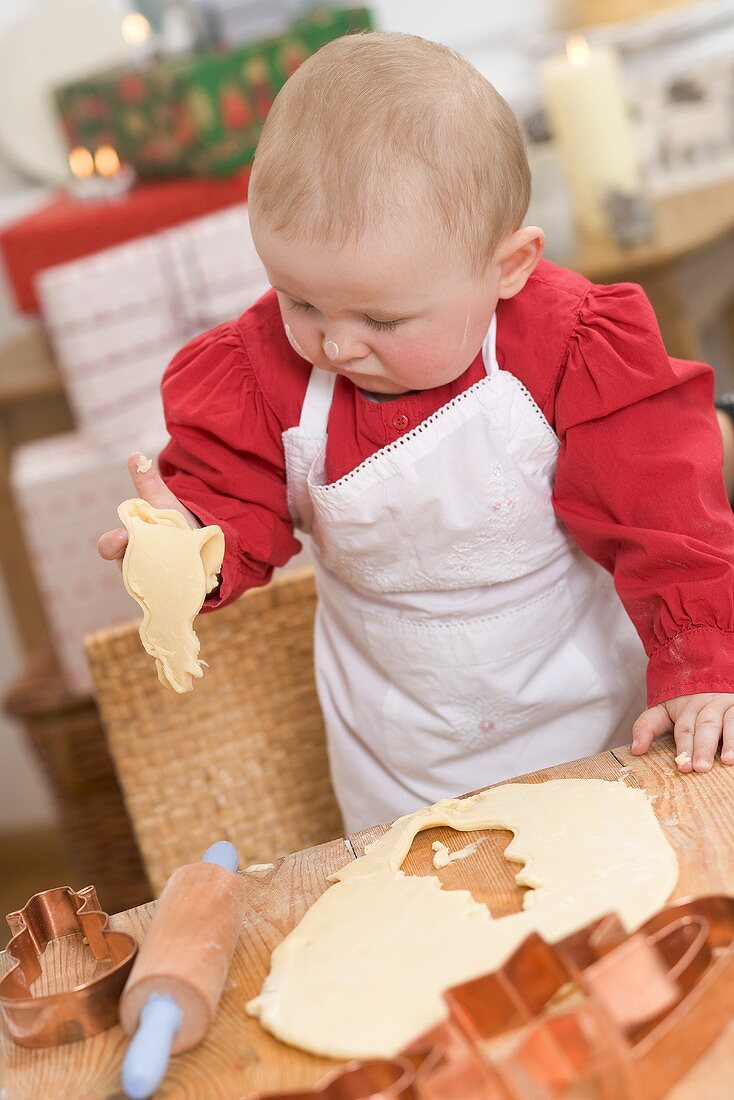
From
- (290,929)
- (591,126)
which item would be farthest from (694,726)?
(591,126)

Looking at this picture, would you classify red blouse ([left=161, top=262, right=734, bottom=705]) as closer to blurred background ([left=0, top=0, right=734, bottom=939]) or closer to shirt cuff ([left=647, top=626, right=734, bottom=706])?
shirt cuff ([left=647, top=626, right=734, bottom=706])

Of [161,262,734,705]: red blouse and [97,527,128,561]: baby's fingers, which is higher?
[97,527,128,561]: baby's fingers

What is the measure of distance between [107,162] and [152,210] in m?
0.19

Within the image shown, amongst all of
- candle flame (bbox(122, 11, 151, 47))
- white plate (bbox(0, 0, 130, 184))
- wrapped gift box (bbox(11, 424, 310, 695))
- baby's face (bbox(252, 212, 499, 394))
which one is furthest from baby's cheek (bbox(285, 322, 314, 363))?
white plate (bbox(0, 0, 130, 184))

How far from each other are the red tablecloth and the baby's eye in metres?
1.14

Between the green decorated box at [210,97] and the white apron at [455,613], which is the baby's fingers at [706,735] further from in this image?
the green decorated box at [210,97]

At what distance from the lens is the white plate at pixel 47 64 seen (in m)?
2.26

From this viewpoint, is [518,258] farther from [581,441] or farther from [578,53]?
[578,53]

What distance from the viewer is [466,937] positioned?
0.64 metres

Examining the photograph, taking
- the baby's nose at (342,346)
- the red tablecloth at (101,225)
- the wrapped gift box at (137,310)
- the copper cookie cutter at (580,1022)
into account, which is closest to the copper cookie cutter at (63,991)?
the copper cookie cutter at (580,1022)

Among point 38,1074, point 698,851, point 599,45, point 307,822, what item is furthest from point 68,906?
point 599,45

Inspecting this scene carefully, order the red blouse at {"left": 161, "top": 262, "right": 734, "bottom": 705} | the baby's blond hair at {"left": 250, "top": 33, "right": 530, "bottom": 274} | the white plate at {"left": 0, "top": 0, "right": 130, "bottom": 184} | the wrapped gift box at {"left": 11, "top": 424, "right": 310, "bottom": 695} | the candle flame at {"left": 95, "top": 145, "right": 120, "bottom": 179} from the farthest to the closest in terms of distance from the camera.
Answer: the white plate at {"left": 0, "top": 0, "right": 130, "bottom": 184} → the candle flame at {"left": 95, "top": 145, "right": 120, "bottom": 179} → the wrapped gift box at {"left": 11, "top": 424, "right": 310, "bottom": 695} → the red blouse at {"left": 161, "top": 262, "right": 734, "bottom": 705} → the baby's blond hair at {"left": 250, "top": 33, "right": 530, "bottom": 274}

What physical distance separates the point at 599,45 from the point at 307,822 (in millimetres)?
1518

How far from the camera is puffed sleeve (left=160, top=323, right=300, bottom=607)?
918 millimetres
